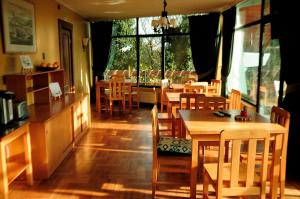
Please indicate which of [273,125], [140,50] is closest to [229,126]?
[273,125]

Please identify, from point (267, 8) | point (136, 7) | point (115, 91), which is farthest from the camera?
point (115, 91)

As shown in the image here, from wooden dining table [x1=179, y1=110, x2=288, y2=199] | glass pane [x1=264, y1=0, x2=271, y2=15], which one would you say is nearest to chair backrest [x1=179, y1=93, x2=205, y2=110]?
wooden dining table [x1=179, y1=110, x2=288, y2=199]

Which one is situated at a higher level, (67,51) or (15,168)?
(67,51)

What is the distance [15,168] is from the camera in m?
2.75

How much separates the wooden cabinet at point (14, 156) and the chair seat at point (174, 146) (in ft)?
4.57

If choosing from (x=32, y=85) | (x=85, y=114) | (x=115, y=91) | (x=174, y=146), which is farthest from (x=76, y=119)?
(x=115, y=91)

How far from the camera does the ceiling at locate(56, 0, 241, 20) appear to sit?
204 inches

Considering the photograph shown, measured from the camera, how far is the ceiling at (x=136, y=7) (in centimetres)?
518

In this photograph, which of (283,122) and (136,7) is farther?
(136,7)

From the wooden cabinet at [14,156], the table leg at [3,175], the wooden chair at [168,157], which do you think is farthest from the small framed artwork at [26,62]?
the wooden chair at [168,157]

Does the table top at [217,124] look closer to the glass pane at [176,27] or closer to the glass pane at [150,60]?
the glass pane at [176,27]

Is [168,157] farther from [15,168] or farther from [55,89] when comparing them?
[55,89]

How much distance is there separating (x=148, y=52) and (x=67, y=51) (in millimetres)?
2360

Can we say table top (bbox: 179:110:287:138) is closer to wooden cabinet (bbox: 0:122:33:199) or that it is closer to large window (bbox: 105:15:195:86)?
wooden cabinet (bbox: 0:122:33:199)
